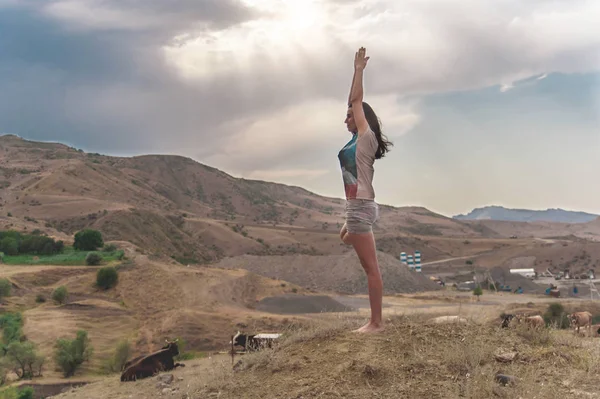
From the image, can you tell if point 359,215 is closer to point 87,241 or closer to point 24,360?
point 24,360

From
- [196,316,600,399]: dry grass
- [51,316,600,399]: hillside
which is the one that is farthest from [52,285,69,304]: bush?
[196,316,600,399]: dry grass

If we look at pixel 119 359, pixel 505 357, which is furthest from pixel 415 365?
pixel 119 359

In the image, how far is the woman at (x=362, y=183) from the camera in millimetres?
6043

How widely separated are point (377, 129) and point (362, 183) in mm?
731

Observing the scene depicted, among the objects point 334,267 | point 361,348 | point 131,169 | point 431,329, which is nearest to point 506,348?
point 431,329

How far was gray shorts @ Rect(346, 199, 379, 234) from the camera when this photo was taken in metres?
6.04

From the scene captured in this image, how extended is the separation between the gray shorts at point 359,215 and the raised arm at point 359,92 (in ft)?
2.66

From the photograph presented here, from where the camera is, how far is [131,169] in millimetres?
112500

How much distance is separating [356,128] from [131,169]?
11235cm

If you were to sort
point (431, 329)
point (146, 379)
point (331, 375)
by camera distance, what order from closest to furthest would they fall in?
point (331, 375)
point (431, 329)
point (146, 379)

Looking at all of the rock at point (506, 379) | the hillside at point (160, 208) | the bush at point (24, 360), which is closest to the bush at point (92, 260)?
the bush at point (24, 360)

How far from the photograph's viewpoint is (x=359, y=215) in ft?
19.8

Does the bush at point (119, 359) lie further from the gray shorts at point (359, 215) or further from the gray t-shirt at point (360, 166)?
the gray t-shirt at point (360, 166)

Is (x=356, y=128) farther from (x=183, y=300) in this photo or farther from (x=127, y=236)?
(x=127, y=236)
